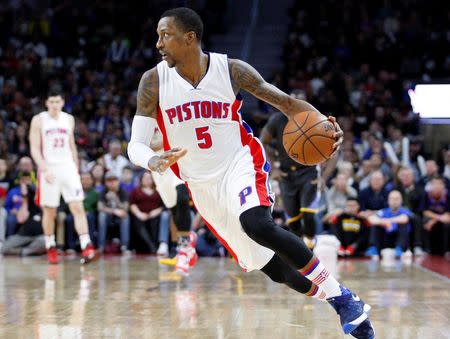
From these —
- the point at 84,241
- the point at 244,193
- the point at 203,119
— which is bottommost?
the point at 84,241

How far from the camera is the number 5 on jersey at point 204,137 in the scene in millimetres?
4848

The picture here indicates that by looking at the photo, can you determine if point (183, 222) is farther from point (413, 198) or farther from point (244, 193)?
point (413, 198)

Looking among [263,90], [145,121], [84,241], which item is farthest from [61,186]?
[263,90]

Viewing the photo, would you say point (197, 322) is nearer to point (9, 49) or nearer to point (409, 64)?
point (409, 64)

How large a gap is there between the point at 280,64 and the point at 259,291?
39.0ft

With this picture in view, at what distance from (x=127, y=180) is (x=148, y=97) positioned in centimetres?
786

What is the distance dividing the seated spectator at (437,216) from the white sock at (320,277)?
730cm

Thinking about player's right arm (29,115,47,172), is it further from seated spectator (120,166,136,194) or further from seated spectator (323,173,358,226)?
seated spectator (323,173,358,226)

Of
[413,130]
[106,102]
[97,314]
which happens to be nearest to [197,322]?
[97,314]

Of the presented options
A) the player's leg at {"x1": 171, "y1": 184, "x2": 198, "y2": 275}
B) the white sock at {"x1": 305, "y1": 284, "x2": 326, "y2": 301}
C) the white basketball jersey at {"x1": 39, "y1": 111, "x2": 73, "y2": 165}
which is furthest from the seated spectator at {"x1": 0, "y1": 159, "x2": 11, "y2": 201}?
the white sock at {"x1": 305, "y1": 284, "x2": 326, "y2": 301}

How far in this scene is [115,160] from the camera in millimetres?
13344

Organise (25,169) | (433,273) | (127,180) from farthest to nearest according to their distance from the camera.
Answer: (127,180)
(25,169)
(433,273)

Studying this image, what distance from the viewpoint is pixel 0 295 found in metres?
6.87

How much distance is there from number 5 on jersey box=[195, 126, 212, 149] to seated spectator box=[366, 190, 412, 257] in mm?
6874
